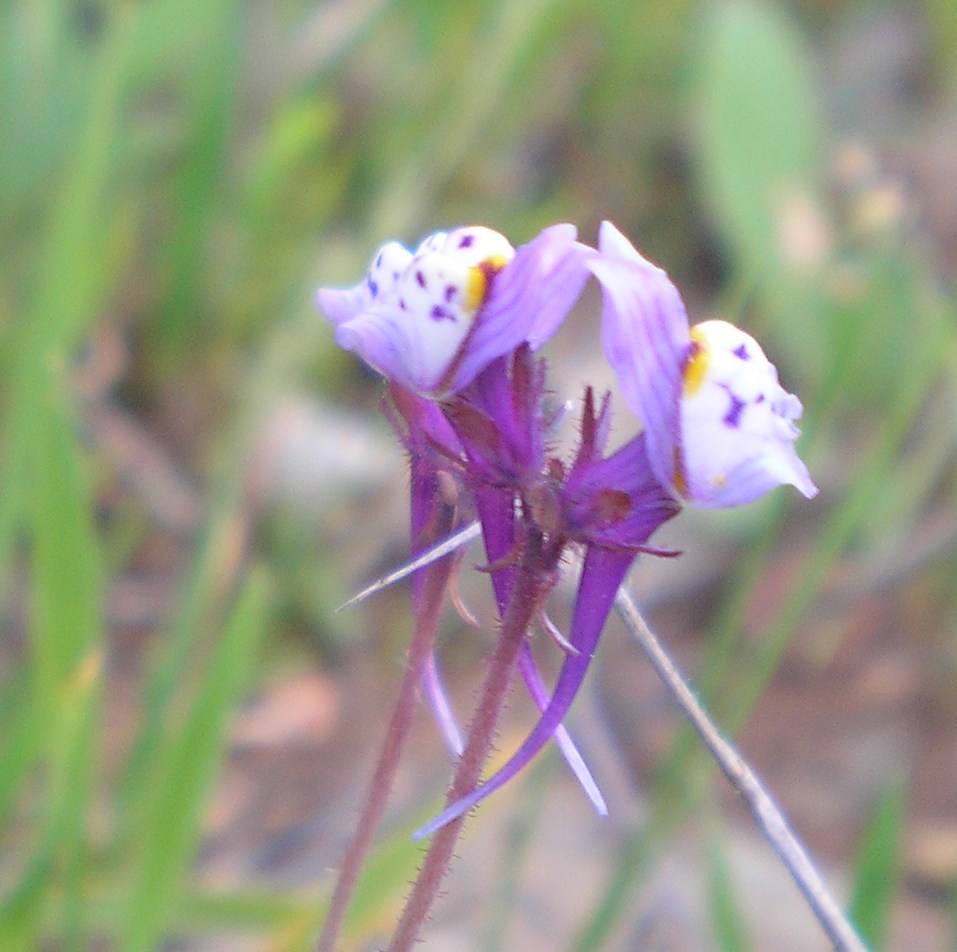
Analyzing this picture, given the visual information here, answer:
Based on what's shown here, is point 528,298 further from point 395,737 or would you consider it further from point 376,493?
point 376,493

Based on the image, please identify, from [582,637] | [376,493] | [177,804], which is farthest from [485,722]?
[376,493]

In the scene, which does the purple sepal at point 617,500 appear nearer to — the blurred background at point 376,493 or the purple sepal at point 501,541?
the purple sepal at point 501,541

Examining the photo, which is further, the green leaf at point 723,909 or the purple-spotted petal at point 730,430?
the green leaf at point 723,909

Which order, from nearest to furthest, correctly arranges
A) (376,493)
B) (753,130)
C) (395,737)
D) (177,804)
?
(395,737) → (177,804) → (376,493) → (753,130)

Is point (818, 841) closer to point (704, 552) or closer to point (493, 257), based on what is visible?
point (704, 552)

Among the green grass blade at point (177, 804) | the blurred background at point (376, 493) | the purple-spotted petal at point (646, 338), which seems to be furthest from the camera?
the blurred background at point (376, 493)

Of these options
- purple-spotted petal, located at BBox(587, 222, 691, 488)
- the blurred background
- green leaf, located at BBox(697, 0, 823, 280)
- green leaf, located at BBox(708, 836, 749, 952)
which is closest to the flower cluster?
purple-spotted petal, located at BBox(587, 222, 691, 488)

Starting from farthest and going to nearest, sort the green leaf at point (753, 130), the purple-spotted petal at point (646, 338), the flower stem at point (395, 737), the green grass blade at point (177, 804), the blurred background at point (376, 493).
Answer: the green leaf at point (753, 130) → the blurred background at point (376, 493) → the green grass blade at point (177, 804) → the flower stem at point (395, 737) → the purple-spotted petal at point (646, 338)

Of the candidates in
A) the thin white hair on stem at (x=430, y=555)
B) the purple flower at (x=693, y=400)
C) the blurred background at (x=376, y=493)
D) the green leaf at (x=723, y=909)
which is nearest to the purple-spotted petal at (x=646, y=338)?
the purple flower at (x=693, y=400)
